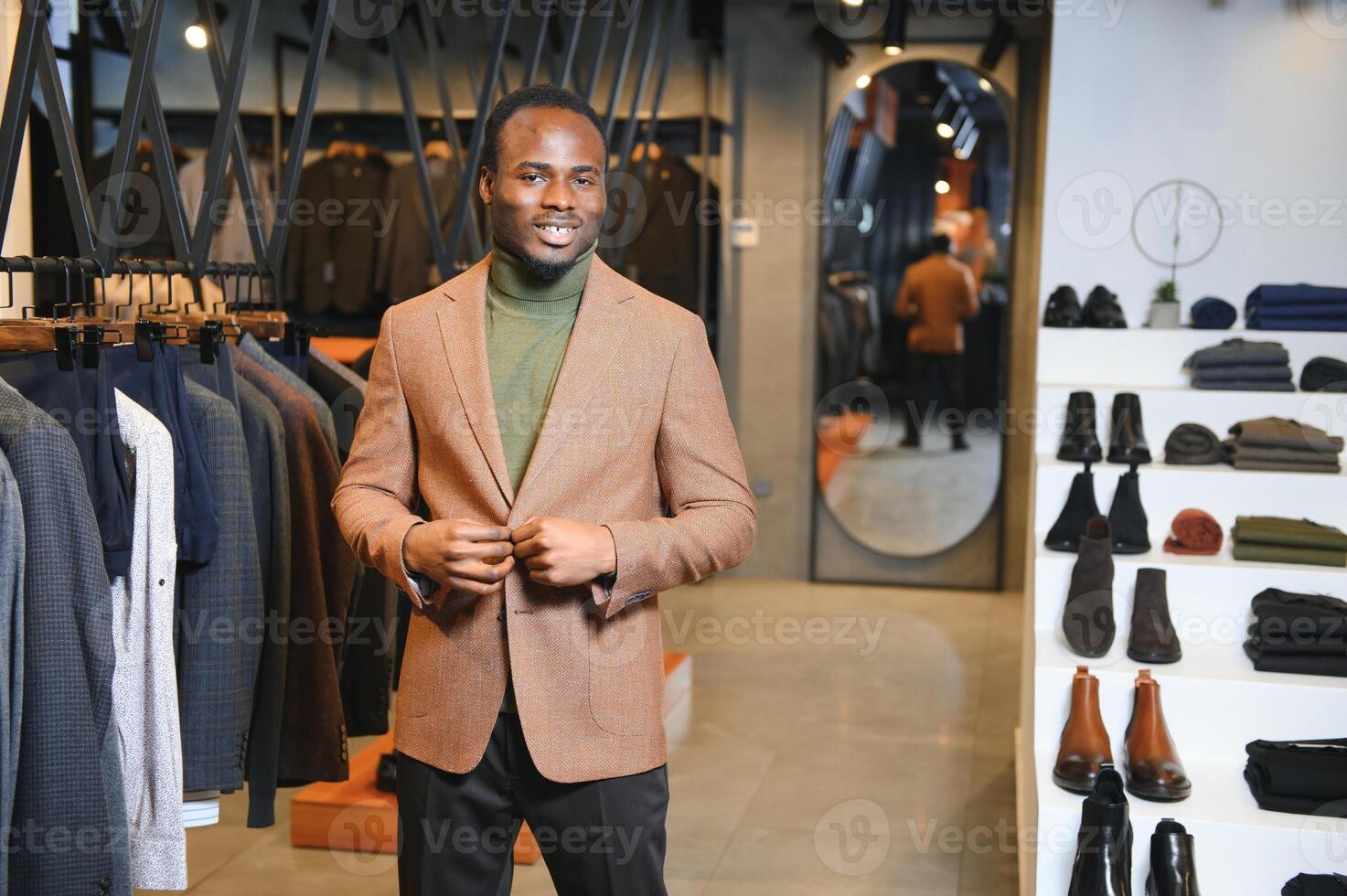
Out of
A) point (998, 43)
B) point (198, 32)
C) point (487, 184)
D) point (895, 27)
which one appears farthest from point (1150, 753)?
point (198, 32)

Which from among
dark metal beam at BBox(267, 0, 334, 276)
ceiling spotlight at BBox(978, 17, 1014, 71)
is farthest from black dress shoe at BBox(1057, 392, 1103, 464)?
ceiling spotlight at BBox(978, 17, 1014, 71)

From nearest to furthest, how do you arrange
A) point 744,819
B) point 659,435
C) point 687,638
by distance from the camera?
point 659,435, point 744,819, point 687,638

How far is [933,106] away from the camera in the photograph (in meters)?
6.64

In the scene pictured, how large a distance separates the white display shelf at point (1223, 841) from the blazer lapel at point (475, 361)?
1.49 meters

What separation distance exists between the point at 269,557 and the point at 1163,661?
1.92 metres

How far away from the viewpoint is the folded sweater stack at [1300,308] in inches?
141

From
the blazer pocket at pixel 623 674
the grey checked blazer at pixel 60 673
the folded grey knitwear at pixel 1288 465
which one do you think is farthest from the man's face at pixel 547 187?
the folded grey knitwear at pixel 1288 465

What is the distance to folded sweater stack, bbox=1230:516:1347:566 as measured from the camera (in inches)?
118

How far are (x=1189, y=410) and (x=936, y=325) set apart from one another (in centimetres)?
319

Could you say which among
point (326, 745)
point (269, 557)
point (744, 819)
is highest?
point (269, 557)

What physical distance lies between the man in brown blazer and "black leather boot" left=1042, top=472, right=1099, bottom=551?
1.76 meters

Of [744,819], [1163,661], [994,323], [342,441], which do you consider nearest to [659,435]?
[342,441]

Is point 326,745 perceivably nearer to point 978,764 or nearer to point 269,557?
point 269,557

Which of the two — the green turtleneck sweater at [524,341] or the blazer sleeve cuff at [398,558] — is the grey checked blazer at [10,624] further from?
the green turtleneck sweater at [524,341]
